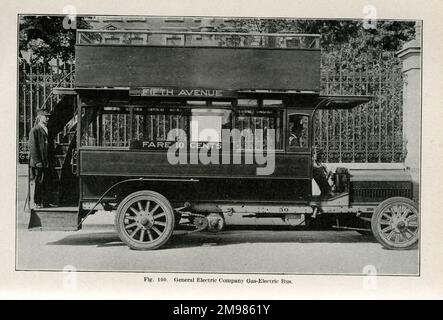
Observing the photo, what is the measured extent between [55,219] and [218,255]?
2102 millimetres

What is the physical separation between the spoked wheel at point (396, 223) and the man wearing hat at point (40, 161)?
13.9 feet

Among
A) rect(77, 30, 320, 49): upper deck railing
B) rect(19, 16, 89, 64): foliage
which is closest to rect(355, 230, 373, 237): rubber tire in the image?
rect(77, 30, 320, 49): upper deck railing

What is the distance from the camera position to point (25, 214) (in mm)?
8016

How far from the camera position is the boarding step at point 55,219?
7.28 metres

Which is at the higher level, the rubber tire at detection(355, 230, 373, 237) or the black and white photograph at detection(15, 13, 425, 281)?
the black and white photograph at detection(15, 13, 425, 281)

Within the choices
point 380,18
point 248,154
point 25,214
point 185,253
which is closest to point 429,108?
point 380,18

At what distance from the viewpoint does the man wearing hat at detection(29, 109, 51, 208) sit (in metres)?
7.41

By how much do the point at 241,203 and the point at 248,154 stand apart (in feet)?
2.19

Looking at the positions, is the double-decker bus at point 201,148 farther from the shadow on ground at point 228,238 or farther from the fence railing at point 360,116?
the fence railing at point 360,116

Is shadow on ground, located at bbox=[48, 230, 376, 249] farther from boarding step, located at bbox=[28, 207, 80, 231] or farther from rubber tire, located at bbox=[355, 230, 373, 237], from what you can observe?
boarding step, located at bbox=[28, 207, 80, 231]

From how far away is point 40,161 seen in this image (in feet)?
24.4

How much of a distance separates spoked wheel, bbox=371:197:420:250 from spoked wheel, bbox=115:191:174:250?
103 inches

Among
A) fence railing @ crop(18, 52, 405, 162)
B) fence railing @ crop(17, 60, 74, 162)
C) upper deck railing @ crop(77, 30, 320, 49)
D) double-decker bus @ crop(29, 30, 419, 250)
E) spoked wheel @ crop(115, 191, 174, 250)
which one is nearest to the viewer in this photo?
upper deck railing @ crop(77, 30, 320, 49)

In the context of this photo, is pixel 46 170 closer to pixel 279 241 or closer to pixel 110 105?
pixel 110 105
